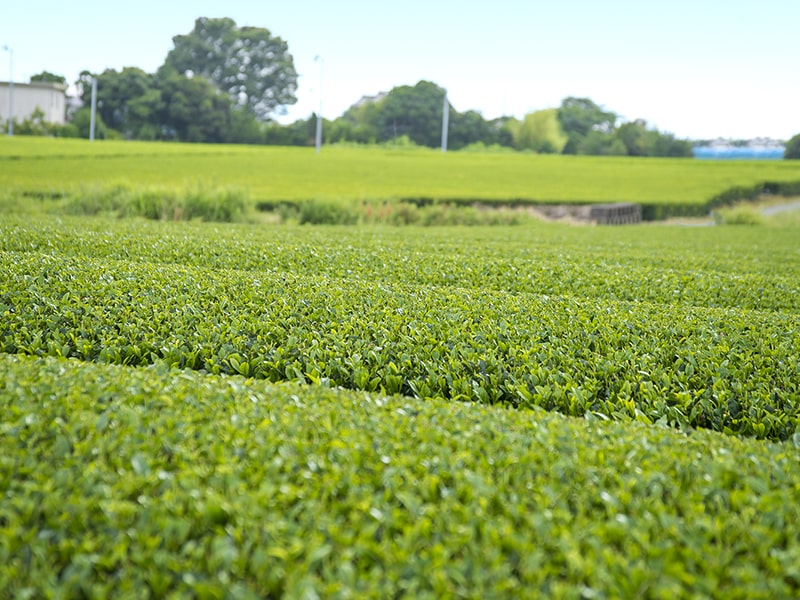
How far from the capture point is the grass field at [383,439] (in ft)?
6.51

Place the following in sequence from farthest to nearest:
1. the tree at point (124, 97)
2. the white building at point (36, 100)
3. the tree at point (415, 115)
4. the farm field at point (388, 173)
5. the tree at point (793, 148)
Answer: the tree at point (415, 115) → the tree at point (793, 148) → the tree at point (124, 97) → the white building at point (36, 100) → the farm field at point (388, 173)

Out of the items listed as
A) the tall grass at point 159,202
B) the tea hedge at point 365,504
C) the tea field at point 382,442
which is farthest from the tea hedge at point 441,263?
the tall grass at point 159,202

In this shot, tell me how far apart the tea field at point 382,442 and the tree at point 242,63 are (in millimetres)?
45342

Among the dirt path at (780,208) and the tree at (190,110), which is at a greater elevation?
the tree at (190,110)

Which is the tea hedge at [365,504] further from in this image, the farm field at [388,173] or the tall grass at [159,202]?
the farm field at [388,173]

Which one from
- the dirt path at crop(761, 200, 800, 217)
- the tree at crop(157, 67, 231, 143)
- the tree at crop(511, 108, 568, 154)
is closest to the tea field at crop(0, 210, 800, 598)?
the dirt path at crop(761, 200, 800, 217)

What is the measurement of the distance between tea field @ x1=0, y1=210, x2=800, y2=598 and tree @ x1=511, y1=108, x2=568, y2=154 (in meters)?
49.7

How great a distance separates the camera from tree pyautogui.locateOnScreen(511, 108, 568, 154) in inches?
2109

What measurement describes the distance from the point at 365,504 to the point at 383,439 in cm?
53

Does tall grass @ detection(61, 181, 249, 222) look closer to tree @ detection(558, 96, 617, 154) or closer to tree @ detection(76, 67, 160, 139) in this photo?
tree @ detection(76, 67, 160, 139)

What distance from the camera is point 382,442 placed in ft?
8.87

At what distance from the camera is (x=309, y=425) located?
113 inches

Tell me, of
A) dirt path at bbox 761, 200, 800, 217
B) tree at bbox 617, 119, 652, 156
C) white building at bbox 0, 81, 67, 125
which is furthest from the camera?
tree at bbox 617, 119, 652, 156

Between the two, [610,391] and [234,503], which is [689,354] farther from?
[234,503]
